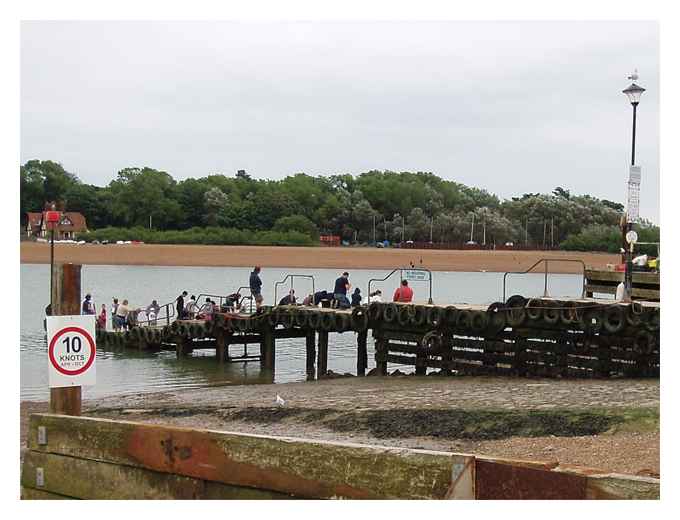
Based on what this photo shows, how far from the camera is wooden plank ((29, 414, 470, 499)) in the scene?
6.83m

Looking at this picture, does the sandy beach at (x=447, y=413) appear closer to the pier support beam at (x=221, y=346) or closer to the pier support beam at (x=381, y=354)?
the pier support beam at (x=381, y=354)

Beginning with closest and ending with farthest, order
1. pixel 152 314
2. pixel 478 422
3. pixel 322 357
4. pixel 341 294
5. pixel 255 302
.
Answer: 1. pixel 478 422
2. pixel 322 357
3. pixel 341 294
4. pixel 255 302
5. pixel 152 314

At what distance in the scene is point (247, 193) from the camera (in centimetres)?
12600

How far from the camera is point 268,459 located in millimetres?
7426

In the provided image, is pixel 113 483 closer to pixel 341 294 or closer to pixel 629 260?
pixel 629 260

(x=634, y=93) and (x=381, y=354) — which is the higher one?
(x=634, y=93)

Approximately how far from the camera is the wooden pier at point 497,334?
19359 millimetres

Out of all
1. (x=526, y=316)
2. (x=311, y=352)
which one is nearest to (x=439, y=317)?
(x=526, y=316)

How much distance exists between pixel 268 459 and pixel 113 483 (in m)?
1.62

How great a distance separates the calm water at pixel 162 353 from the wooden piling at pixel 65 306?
1389 centimetres

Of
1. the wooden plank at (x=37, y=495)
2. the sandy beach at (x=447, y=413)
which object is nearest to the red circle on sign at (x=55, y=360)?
the wooden plank at (x=37, y=495)

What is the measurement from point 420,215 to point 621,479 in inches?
4578

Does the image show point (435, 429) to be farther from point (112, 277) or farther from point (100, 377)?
point (112, 277)

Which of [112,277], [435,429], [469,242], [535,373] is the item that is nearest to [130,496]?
[435,429]
